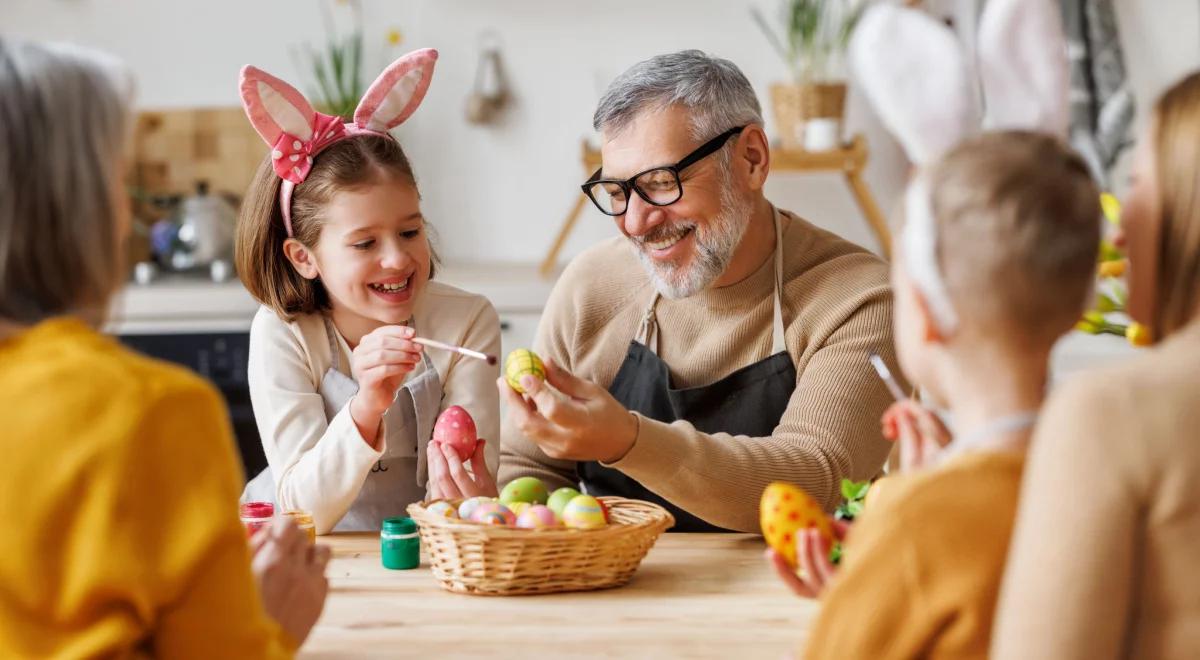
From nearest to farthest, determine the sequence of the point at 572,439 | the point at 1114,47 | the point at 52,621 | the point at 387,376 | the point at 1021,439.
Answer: the point at 52,621 → the point at 1021,439 → the point at 572,439 → the point at 387,376 → the point at 1114,47

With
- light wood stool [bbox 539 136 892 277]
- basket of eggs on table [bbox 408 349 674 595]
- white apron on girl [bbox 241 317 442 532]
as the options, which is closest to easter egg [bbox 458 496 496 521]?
basket of eggs on table [bbox 408 349 674 595]

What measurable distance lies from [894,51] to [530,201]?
3.31 m

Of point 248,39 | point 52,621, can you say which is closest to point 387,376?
point 52,621

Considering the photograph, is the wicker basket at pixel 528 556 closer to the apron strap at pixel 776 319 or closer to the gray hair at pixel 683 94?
the apron strap at pixel 776 319

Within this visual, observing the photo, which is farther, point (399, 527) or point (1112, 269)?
point (399, 527)

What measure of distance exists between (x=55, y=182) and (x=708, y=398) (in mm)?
1364

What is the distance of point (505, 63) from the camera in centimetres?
437

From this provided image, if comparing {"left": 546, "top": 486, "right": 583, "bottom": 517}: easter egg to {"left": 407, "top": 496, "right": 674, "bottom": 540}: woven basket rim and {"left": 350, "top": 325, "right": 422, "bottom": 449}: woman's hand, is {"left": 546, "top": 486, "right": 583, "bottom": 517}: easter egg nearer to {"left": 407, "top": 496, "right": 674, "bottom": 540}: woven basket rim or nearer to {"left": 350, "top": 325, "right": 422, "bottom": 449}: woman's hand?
{"left": 407, "top": 496, "right": 674, "bottom": 540}: woven basket rim

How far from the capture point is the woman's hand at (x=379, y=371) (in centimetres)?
195

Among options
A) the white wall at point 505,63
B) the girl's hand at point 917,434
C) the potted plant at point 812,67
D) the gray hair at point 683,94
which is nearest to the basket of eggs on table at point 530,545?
the girl's hand at point 917,434

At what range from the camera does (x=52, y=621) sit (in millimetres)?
945

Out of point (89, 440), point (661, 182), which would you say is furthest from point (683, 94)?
point (89, 440)

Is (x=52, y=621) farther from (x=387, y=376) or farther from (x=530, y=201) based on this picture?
(x=530, y=201)

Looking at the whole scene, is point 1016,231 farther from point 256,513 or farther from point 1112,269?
point 256,513
